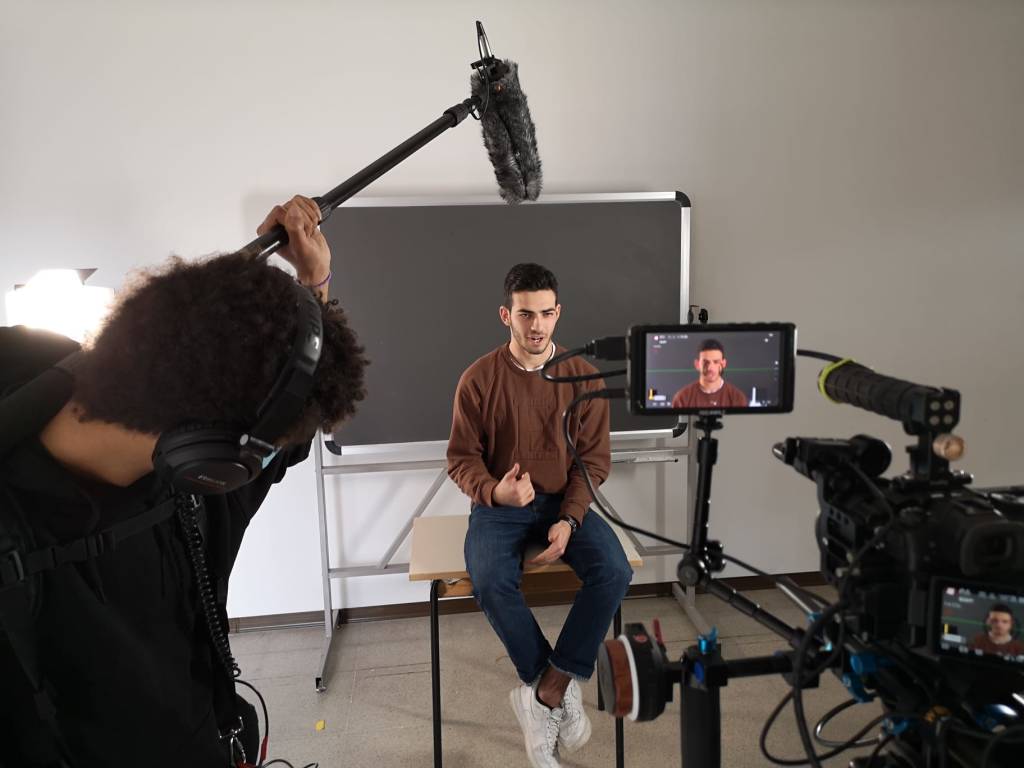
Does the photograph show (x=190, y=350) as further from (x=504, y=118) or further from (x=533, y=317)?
(x=533, y=317)

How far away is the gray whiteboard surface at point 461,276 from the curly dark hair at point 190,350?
5.49ft

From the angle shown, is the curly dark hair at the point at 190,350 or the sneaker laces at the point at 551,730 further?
the sneaker laces at the point at 551,730

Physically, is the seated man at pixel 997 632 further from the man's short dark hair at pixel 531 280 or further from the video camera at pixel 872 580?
the man's short dark hair at pixel 531 280

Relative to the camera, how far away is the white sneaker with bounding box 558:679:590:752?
1766 millimetres

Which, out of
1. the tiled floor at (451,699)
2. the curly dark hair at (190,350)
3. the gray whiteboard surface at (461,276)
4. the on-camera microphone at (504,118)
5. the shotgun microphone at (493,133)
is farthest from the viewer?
the gray whiteboard surface at (461,276)

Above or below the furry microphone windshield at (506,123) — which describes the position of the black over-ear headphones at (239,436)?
below

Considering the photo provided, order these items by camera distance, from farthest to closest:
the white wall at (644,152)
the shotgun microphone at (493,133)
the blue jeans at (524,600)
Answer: the white wall at (644,152) < the blue jeans at (524,600) < the shotgun microphone at (493,133)

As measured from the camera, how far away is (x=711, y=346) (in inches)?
28.1

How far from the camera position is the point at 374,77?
2371 millimetres

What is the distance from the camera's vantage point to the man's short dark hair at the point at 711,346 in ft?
2.33

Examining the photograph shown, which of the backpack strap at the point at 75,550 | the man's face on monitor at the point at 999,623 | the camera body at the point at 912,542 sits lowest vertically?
the backpack strap at the point at 75,550

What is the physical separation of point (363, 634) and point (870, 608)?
238 cm

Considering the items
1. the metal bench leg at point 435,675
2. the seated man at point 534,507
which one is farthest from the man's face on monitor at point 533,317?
the metal bench leg at point 435,675

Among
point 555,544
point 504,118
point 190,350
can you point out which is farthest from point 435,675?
point 504,118
